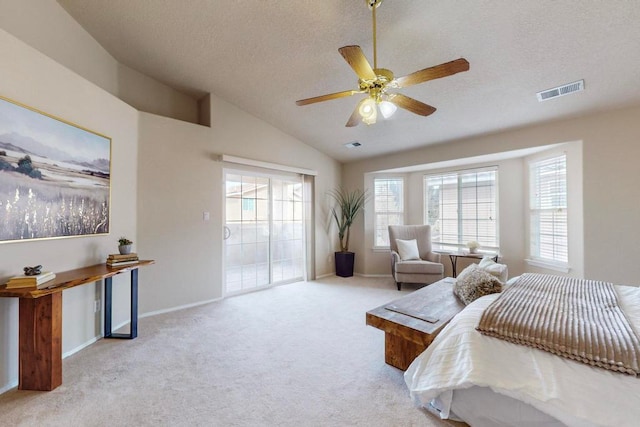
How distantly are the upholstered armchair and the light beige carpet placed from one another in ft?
5.19

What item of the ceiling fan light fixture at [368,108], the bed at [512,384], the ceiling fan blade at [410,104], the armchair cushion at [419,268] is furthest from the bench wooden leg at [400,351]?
the armchair cushion at [419,268]

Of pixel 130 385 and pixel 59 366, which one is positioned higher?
pixel 59 366

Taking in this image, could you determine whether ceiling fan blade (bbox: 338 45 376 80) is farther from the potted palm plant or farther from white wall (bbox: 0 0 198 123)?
→ the potted palm plant

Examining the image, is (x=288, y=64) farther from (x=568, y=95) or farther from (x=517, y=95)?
(x=568, y=95)

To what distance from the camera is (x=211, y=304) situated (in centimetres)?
A: 375

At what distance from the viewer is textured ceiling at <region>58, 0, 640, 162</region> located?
218cm

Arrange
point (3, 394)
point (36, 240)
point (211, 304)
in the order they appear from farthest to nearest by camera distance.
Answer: point (211, 304) < point (36, 240) < point (3, 394)

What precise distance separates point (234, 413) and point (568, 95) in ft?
14.2

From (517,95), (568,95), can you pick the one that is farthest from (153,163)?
(568,95)

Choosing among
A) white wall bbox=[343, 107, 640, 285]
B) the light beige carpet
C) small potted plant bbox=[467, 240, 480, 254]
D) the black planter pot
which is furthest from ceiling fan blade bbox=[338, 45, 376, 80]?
the black planter pot

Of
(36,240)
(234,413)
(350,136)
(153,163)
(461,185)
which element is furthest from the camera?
(461,185)

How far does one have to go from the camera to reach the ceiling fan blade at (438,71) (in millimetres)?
1611

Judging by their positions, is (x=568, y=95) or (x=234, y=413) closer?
(x=234, y=413)

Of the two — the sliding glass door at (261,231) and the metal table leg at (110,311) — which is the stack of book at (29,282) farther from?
the sliding glass door at (261,231)
